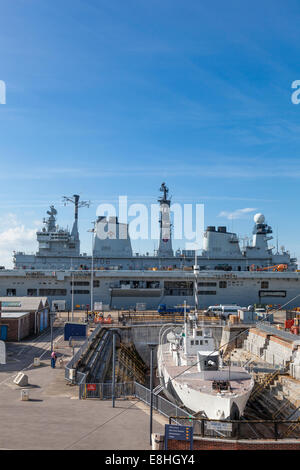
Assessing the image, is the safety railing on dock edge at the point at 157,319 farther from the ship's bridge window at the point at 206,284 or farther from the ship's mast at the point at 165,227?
the ship's mast at the point at 165,227

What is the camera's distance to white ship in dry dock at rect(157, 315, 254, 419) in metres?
17.5

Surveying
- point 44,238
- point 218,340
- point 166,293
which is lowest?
point 218,340

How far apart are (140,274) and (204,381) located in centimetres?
2878

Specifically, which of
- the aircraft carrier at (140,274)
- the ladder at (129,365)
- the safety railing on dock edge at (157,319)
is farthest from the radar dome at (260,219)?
the ladder at (129,365)

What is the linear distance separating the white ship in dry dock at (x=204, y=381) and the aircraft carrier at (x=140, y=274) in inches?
826

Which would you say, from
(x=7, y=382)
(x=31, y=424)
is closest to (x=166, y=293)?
(x=7, y=382)

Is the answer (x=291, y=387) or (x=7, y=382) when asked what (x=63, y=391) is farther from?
(x=291, y=387)

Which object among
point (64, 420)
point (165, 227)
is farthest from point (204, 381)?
point (165, 227)

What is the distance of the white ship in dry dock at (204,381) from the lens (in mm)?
17484

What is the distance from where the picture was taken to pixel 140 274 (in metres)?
48.5

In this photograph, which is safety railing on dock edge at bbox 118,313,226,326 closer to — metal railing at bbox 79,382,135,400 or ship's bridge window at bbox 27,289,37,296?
ship's bridge window at bbox 27,289,37,296

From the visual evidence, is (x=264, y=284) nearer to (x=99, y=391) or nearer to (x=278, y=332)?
(x=278, y=332)

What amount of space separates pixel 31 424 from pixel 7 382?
22.1 ft

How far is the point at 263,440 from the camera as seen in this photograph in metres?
12.2
